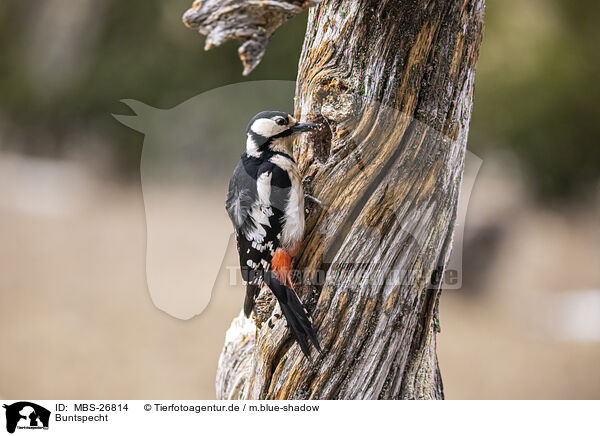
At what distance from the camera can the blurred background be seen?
1076 mm

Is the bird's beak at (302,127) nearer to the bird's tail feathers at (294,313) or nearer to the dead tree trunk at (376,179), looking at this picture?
the dead tree trunk at (376,179)

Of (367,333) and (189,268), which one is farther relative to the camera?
(189,268)

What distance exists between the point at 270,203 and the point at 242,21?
1.00 ft

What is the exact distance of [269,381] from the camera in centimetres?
102

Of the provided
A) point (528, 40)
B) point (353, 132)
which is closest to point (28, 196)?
point (353, 132)

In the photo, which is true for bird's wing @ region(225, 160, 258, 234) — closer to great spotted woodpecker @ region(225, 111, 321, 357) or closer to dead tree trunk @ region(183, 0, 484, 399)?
great spotted woodpecker @ region(225, 111, 321, 357)

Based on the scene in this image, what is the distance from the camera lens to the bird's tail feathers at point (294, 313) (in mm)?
913

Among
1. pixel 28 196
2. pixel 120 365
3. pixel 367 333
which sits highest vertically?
pixel 28 196

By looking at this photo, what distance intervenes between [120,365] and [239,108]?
624 mm

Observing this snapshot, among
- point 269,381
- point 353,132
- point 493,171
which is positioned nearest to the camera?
point 353,132

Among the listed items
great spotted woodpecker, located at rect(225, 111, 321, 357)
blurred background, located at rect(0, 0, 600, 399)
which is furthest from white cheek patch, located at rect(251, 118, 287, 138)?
blurred background, located at rect(0, 0, 600, 399)

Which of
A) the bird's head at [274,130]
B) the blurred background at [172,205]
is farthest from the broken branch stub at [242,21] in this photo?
the blurred background at [172,205]

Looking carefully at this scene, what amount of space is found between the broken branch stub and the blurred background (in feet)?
1.06
